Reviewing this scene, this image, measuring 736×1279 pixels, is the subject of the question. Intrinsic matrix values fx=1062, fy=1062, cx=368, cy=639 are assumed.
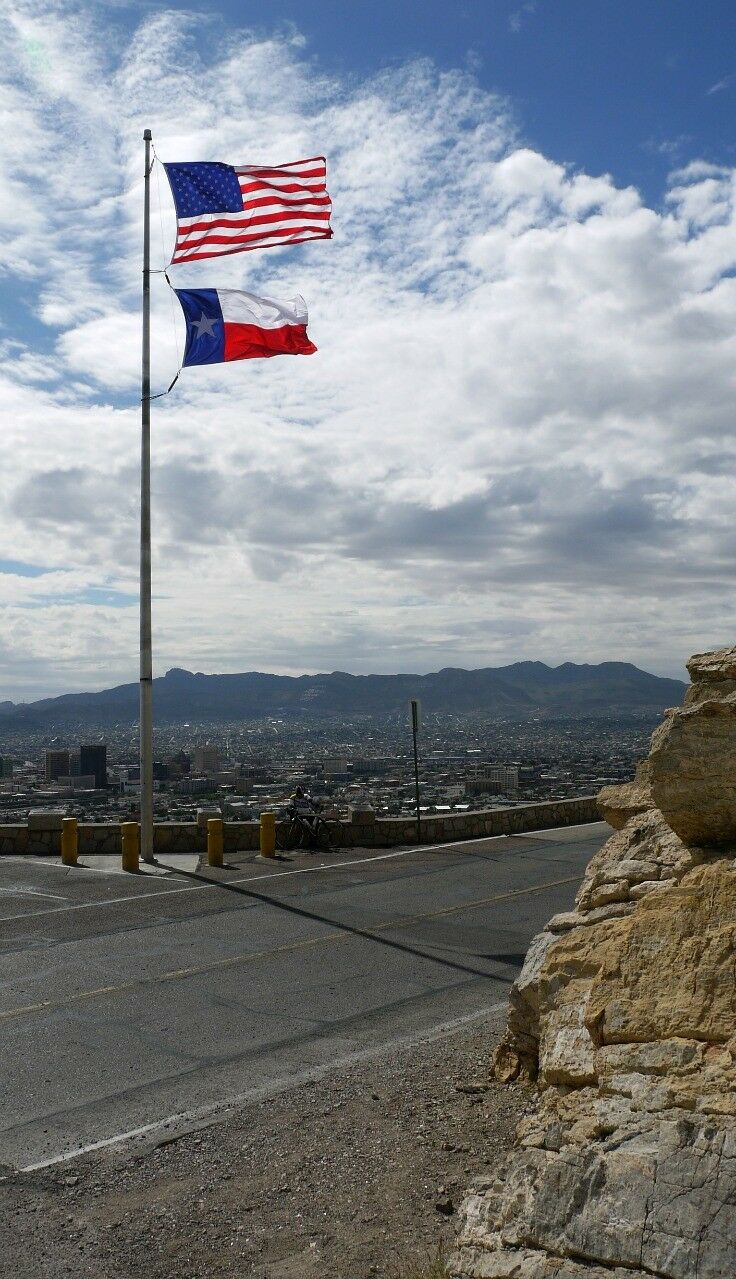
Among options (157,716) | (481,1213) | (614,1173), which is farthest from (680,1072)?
(157,716)

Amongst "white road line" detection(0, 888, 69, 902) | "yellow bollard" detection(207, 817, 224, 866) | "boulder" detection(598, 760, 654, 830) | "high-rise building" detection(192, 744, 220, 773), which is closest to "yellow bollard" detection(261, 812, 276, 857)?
"yellow bollard" detection(207, 817, 224, 866)

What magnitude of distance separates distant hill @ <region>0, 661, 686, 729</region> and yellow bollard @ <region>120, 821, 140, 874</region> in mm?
58142

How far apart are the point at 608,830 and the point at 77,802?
12.8 m

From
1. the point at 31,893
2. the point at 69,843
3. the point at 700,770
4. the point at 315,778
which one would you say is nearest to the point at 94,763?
the point at 315,778

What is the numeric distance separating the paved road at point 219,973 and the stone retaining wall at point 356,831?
54.6 inches

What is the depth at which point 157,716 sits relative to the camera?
10519 cm

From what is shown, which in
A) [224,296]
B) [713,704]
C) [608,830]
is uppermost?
[224,296]

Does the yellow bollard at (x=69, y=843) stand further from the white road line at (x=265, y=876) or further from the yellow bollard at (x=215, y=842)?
the yellow bollard at (x=215, y=842)

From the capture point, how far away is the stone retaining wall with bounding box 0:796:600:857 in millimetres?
20562

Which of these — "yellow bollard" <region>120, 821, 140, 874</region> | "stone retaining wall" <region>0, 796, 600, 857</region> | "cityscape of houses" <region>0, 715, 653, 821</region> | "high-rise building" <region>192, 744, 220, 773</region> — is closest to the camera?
"yellow bollard" <region>120, 821, 140, 874</region>

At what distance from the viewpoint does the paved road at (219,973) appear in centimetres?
769

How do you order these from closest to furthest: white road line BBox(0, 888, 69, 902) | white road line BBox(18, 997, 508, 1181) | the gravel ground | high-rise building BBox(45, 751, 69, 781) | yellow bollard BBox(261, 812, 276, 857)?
1. the gravel ground
2. white road line BBox(18, 997, 508, 1181)
3. white road line BBox(0, 888, 69, 902)
4. yellow bollard BBox(261, 812, 276, 857)
5. high-rise building BBox(45, 751, 69, 781)

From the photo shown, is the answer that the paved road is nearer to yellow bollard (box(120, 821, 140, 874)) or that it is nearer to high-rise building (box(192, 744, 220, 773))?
yellow bollard (box(120, 821, 140, 874))

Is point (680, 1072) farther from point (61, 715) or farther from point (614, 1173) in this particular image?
point (61, 715)
